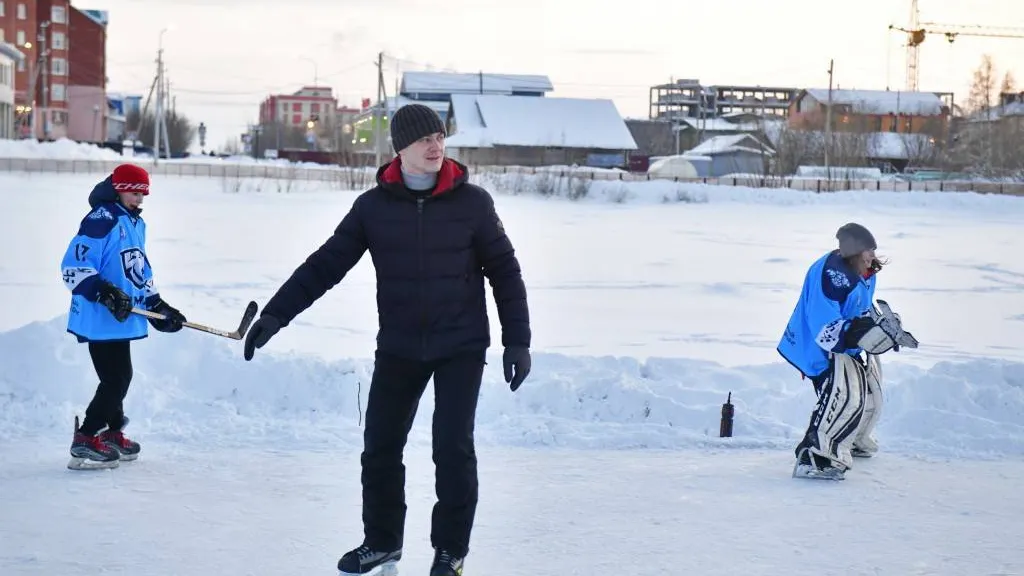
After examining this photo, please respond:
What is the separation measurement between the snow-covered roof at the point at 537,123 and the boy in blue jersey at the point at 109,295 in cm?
6209

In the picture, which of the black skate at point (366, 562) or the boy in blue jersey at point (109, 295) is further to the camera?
the boy in blue jersey at point (109, 295)

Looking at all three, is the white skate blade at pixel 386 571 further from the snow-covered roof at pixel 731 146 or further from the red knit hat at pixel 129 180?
the snow-covered roof at pixel 731 146

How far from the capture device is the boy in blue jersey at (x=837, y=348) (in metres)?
5.29

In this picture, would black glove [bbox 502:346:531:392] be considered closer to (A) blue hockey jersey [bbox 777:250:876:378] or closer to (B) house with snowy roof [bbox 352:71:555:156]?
(A) blue hockey jersey [bbox 777:250:876:378]

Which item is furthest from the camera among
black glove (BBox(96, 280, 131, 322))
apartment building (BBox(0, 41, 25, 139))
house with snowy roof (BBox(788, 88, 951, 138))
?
house with snowy roof (BBox(788, 88, 951, 138))

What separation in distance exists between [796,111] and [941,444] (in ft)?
341

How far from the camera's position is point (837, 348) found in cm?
531

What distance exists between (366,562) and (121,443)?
1997mm

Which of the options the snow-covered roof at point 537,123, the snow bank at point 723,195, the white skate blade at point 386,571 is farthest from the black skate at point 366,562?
the snow-covered roof at point 537,123

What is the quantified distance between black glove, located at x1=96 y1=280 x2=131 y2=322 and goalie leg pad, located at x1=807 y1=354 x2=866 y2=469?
2.95 metres

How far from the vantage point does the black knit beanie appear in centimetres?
368

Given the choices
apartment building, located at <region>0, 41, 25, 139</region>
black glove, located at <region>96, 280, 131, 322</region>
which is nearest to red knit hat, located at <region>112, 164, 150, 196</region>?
black glove, located at <region>96, 280, 131, 322</region>

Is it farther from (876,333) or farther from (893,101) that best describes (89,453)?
(893,101)

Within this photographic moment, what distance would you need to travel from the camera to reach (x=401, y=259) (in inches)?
146
